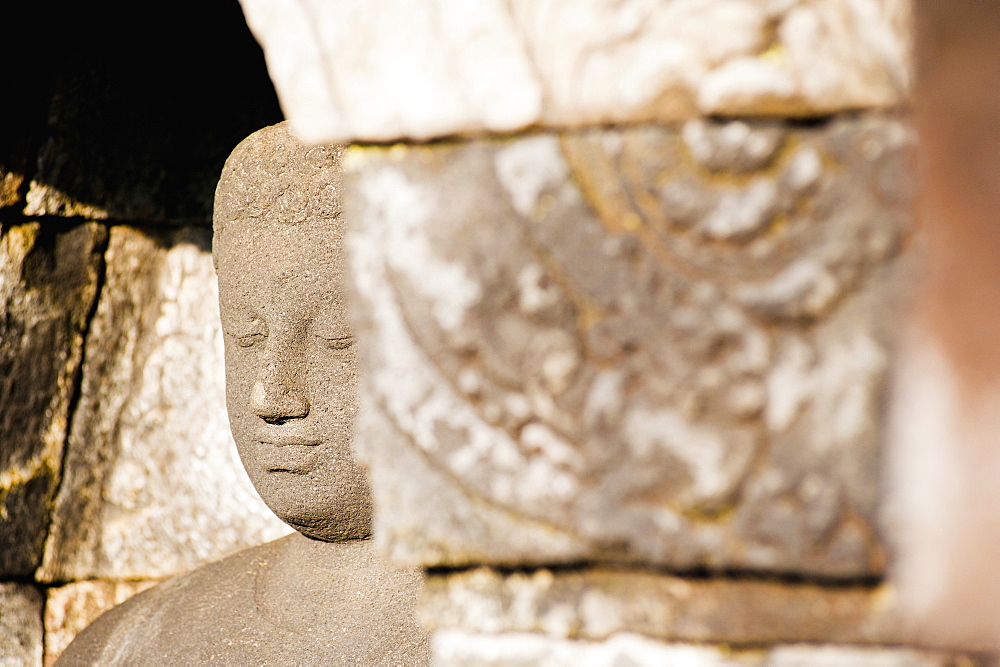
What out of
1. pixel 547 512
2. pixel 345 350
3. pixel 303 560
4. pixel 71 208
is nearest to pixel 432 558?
pixel 547 512

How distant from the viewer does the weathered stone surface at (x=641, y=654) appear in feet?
1.81

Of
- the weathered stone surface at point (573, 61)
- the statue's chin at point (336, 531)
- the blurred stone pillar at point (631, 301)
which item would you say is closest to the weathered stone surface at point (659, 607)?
the blurred stone pillar at point (631, 301)

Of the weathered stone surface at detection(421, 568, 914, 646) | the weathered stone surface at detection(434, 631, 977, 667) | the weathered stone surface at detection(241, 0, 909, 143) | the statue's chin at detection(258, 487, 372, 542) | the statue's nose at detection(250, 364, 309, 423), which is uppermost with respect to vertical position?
the weathered stone surface at detection(241, 0, 909, 143)

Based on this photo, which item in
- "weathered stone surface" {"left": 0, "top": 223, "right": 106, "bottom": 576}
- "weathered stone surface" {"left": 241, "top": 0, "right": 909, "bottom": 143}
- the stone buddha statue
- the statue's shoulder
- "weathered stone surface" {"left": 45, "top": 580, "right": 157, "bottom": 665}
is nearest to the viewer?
"weathered stone surface" {"left": 241, "top": 0, "right": 909, "bottom": 143}

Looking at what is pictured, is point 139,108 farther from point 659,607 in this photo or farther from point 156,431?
point 659,607

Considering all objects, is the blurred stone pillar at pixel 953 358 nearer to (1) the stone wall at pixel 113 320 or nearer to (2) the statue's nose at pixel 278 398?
(2) the statue's nose at pixel 278 398

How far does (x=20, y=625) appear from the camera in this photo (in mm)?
1698

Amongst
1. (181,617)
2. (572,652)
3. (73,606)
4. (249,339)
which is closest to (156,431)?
(73,606)

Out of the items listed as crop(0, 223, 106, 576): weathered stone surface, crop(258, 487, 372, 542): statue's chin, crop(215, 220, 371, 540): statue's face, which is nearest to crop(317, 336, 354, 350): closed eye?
crop(215, 220, 371, 540): statue's face

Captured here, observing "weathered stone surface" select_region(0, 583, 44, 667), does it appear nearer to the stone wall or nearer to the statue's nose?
the stone wall

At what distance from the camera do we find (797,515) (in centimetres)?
53

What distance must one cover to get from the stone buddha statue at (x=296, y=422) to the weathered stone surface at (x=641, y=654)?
2.11ft

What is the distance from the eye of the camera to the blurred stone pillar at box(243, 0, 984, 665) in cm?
53

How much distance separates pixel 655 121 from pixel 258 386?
3.04ft
